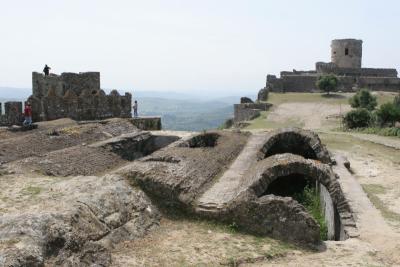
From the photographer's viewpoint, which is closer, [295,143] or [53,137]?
[53,137]

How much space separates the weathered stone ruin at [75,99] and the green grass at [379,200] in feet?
48.1

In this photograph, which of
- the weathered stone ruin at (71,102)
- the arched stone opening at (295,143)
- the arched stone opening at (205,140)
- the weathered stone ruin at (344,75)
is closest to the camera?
the arched stone opening at (295,143)

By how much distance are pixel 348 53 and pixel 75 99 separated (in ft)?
159

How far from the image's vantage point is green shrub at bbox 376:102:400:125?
34.7 m

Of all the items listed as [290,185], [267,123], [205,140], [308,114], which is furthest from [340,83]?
[290,185]

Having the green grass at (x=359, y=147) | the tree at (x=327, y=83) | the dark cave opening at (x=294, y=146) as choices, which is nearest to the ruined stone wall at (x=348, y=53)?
the tree at (x=327, y=83)

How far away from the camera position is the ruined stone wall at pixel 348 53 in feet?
215

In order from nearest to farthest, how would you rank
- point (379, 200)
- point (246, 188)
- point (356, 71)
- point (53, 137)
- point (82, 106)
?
point (246, 188) < point (379, 200) < point (53, 137) < point (82, 106) < point (356, 71)

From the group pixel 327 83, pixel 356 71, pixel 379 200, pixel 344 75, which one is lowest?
pixel 379 200

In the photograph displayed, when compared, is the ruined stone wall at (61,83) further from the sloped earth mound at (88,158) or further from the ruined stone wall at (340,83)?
the ruined stone wall at (340,83)

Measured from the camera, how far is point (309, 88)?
58031mm

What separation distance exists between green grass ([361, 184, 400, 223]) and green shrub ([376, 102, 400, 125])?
18602mm

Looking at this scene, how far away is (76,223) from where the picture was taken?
885 centimetres

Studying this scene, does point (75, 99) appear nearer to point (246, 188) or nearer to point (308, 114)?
point (246, 188)
